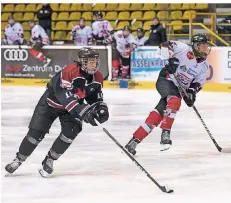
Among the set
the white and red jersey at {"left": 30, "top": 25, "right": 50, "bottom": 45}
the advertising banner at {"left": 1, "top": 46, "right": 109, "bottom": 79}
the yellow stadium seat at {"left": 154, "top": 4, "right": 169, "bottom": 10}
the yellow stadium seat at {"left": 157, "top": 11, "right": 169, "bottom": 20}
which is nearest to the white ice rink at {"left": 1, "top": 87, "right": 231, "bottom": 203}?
the advertising banner at {"left": 1, "top": 46, "right": 109, "bottom": 79}

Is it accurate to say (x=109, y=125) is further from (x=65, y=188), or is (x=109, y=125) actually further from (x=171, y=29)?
(x=171, y=29)

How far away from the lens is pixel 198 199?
401cm

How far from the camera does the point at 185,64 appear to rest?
5711mm

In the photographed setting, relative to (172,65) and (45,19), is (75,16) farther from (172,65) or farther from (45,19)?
(172,65)

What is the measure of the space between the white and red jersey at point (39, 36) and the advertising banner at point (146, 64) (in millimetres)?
1931

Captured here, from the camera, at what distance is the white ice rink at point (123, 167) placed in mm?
4137

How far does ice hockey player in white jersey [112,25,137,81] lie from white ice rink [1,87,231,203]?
12.0ft

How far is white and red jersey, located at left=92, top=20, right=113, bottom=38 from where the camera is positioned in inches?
517

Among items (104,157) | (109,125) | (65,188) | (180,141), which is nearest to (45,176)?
(65,188)

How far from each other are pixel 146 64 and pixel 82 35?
2.06m

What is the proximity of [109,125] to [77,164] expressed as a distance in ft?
7.09

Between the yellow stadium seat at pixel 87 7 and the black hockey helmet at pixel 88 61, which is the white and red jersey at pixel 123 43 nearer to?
the yellow stadium seat at pixel 87 7

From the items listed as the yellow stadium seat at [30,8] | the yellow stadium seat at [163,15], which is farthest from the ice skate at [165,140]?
the yellow stadium seat at [30,8]

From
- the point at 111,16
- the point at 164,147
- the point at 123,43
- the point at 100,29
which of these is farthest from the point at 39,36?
the point at 164,147
